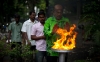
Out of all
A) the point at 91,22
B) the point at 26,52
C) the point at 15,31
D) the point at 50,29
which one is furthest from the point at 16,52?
the point at 91,22

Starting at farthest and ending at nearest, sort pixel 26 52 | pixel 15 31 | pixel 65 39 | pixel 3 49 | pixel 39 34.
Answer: pixel 15 31 → pixel 3 49 → pixel 26 52 → pixel 39 34 → pixel 65 39

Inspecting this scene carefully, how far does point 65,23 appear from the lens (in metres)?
5.47

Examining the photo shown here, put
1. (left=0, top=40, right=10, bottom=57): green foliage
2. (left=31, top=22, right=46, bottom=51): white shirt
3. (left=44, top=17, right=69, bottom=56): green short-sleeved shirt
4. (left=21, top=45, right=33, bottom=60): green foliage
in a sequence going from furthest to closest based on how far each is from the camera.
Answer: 1. (left=0, top=40, right=10, bottom=57): green foliage
2. (left=21, top=45, right=33, bottom=60): green foliage
3. (left=31, top=22, right=46, bottom=51): white shirt
4. (left=44, top=17, right=69, bottom=56): green short-sleeved shirt

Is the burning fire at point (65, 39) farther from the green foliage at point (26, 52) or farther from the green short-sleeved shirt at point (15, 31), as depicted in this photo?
the green short-sleeved shirt at point (15, 31)

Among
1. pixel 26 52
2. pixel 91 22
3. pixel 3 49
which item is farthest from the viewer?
pixel 91 22

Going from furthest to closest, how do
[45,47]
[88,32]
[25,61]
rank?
[88,32] < [25,61] < [45,47]

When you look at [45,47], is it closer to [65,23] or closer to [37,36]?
[37,36]

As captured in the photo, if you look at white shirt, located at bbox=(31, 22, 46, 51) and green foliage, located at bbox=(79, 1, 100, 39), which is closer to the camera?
white shirt, located at bbox=(31, 22, 46, 51)

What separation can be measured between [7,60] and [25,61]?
1.95 m

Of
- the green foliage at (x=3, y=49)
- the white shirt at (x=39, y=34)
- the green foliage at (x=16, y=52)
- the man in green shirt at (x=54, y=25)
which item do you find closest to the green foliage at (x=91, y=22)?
the white shirt at (x=39, y=34)

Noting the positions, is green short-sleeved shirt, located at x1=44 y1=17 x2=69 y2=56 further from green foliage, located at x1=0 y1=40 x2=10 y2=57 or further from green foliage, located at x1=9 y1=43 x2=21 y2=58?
green foliage, located at x1=0 y1=40 x2=10 y2=57

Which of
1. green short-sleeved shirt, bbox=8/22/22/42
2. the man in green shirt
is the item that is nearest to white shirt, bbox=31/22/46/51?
the man in green shirt

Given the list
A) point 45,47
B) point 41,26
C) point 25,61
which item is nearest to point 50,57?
point 45,47

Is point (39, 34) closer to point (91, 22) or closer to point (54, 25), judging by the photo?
point (54, 25)
